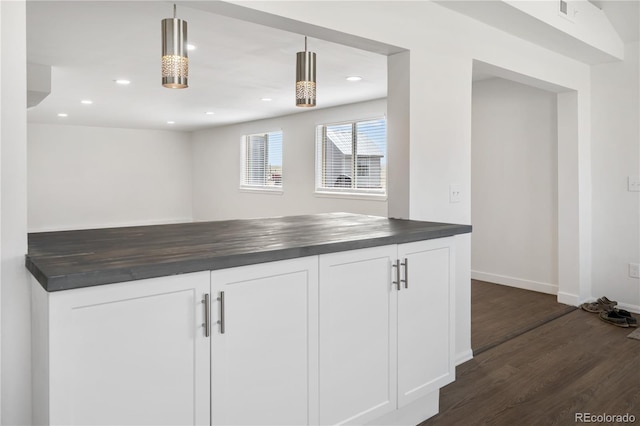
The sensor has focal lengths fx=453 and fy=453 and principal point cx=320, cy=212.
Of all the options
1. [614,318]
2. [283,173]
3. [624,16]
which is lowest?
[614,318]

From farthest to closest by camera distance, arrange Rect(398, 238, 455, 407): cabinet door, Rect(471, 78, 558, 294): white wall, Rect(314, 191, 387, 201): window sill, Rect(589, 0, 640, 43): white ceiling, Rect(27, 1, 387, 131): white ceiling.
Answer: Rect(314, 191, 387, 201): window sill, Rect(471, 78, 558, 294): white wall, Rect(589, 0, 640, 43): white ceiling, Rect(27, 1, 387, 131): white ceiling, Rect(398, 238, 455, 407): cabinet door

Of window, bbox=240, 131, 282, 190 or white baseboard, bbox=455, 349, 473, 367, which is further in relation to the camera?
window, bbox=240, 131, 282, 190

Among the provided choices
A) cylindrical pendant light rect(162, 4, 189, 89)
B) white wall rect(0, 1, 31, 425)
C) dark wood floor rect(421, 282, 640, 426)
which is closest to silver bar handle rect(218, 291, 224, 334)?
white wall rect(0, 1, 31, 425)

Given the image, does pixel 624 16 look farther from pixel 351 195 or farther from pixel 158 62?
pixel 158 62

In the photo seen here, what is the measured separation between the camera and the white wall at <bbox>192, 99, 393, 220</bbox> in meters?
6.48

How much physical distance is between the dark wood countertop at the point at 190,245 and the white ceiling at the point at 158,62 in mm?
1619

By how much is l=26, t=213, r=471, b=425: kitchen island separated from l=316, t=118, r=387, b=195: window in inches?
155

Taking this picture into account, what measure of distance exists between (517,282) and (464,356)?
2340 millimetres

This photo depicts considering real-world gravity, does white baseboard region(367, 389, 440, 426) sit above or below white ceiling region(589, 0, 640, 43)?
below

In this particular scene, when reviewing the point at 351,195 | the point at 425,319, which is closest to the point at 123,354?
the point at 425,319

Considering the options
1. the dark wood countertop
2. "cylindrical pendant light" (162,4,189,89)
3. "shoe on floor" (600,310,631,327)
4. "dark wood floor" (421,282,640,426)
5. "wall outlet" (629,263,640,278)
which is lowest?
"dark wood floor" (421,282,640,426)

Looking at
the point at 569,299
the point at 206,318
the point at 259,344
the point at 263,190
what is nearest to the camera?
the point at 206,318

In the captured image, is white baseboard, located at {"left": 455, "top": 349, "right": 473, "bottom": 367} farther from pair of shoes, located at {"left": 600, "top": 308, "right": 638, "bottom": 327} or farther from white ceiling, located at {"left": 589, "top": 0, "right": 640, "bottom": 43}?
white ceiling, located at {"left": 589, "top": 0, "right": 640, "bottom": 43}

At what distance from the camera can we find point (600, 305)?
4105 millimetres
